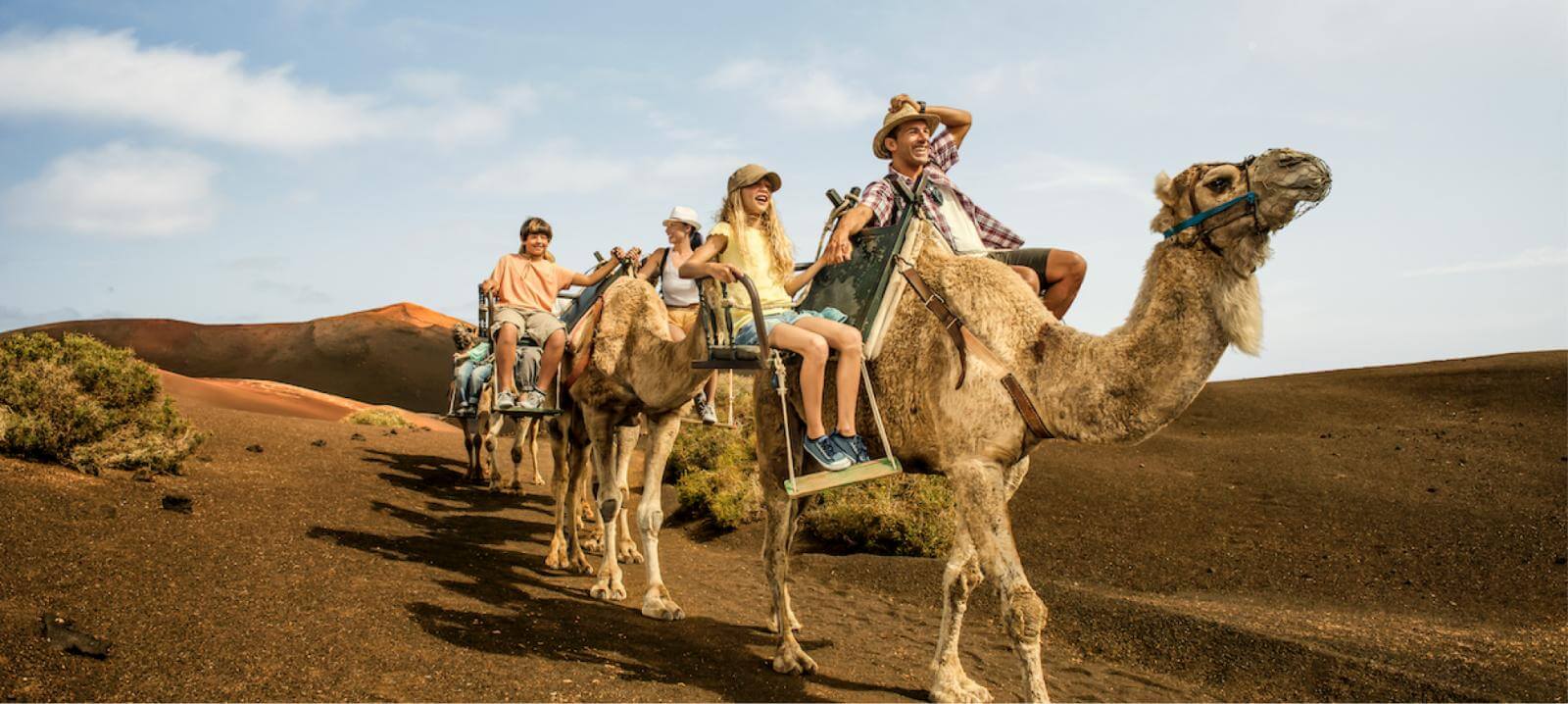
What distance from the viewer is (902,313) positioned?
5590 mm

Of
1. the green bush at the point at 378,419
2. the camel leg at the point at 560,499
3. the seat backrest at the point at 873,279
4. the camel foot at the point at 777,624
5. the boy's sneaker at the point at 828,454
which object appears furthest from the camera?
the green bush at the point at 378,419

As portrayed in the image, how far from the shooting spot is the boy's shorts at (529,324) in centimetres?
891

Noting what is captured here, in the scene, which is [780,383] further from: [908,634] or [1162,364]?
[908,634]

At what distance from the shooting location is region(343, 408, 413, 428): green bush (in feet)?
67.9

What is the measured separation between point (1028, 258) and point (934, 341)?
1131 millimetres

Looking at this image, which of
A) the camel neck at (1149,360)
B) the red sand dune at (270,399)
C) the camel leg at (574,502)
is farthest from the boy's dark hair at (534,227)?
the red sand dune at (270,399)

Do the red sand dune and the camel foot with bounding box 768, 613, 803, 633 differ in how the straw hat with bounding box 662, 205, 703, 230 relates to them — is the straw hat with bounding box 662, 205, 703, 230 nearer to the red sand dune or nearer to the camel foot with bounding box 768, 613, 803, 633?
the camel foot with bounding box 768, 613, 803, 633

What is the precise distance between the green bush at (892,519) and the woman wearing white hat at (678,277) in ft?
11.2

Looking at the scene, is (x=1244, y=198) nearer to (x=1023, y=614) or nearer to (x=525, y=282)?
(x=1023, y=614)

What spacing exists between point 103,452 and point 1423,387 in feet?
75.1

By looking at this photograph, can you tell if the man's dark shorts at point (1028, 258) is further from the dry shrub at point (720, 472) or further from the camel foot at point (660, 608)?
the dry shrub at point (720, 472)

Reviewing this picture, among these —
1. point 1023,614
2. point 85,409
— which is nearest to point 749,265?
point 1023,614

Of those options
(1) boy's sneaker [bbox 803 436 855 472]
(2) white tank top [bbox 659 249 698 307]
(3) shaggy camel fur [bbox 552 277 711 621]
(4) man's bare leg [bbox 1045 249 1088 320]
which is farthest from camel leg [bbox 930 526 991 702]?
(2) white tank top [bbox 659 249 698 307]

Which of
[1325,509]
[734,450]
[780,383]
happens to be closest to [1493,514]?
[1325,509]
